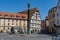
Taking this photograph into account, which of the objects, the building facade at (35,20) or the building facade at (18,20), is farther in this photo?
the building facade at (35,20)

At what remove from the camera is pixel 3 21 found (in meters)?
74.8

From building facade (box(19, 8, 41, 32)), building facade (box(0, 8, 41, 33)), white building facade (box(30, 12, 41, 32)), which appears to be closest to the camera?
building facade (box(0, 8, 41, 33))

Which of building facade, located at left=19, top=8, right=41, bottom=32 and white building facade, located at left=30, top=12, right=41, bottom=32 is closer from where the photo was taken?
white building facade, located at left=30, top=12, right=41, bottom=32

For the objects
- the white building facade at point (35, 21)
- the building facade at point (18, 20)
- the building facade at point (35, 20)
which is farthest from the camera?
the building facade at point (35, 20)

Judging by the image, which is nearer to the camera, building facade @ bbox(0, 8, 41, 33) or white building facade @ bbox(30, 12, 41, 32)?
building facade @ bbox(0, 8, 41, 33)

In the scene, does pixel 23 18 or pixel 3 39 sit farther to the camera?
pixel 23 18

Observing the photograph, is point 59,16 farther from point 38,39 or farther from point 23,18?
point 38,39

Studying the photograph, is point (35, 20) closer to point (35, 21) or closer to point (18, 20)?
point (35, 21)

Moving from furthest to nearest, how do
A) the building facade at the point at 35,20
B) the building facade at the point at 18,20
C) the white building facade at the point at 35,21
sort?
the building facade at the point at 35,20 < the white building facade at the point at 35,21 < the building facade at the point at 18,20

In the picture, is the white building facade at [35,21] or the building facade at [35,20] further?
the building facade at [35,20]

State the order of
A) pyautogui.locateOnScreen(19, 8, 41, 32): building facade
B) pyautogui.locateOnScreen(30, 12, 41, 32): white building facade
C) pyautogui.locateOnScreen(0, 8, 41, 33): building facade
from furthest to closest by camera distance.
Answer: pyautogui.locateOnScreen(19, 8, 41, 32): building facade < pyautogui.locateOnScreen(30, 12, 41, 32): white building facade < pyautogui.locateOnScreen(0, 8, 41, 33): building facade

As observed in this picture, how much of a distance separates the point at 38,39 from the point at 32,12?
67857 mm

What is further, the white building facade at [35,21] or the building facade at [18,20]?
the white building facade at [35,21]

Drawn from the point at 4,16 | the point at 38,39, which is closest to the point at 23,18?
the point at 4,16
